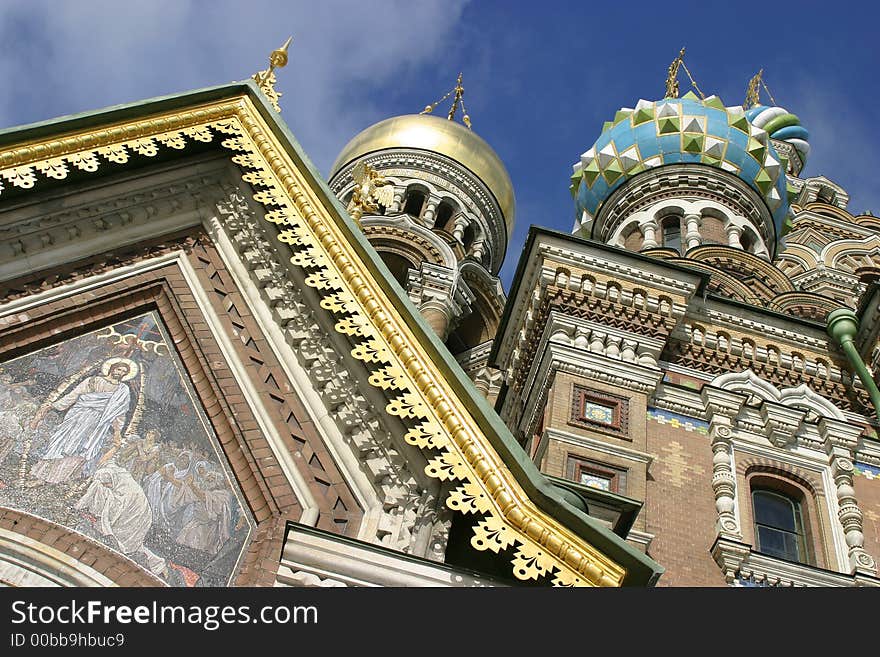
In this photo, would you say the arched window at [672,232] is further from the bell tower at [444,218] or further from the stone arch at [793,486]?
the stone arch at [793,486]

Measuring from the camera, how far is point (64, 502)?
443 centimetres

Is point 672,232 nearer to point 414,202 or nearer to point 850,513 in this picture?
point 414,202

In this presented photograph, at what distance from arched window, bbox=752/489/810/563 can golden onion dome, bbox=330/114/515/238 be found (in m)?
19.6

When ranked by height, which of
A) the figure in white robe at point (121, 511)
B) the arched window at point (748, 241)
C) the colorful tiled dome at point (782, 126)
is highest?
the colorful tiled dome at point (782, 126)

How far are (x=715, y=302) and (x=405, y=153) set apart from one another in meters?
17.3

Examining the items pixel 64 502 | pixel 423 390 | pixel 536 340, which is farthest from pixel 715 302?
pixel 64 502

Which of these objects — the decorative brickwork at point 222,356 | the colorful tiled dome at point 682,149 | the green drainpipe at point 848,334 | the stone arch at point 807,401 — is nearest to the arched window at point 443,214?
the colorful tiled dome at point 682,149

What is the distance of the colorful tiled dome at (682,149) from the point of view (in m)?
21.5

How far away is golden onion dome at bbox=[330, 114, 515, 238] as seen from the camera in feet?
96.9

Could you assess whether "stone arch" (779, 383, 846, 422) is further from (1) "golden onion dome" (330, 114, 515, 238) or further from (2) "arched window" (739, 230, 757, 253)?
(1) "golden onion dome" (330, 114, 515, 238)

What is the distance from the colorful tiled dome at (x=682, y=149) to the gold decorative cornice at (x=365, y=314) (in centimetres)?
1586

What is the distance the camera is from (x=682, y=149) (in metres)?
21.5

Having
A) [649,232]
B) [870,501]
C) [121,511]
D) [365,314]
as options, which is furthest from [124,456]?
[649,232]
